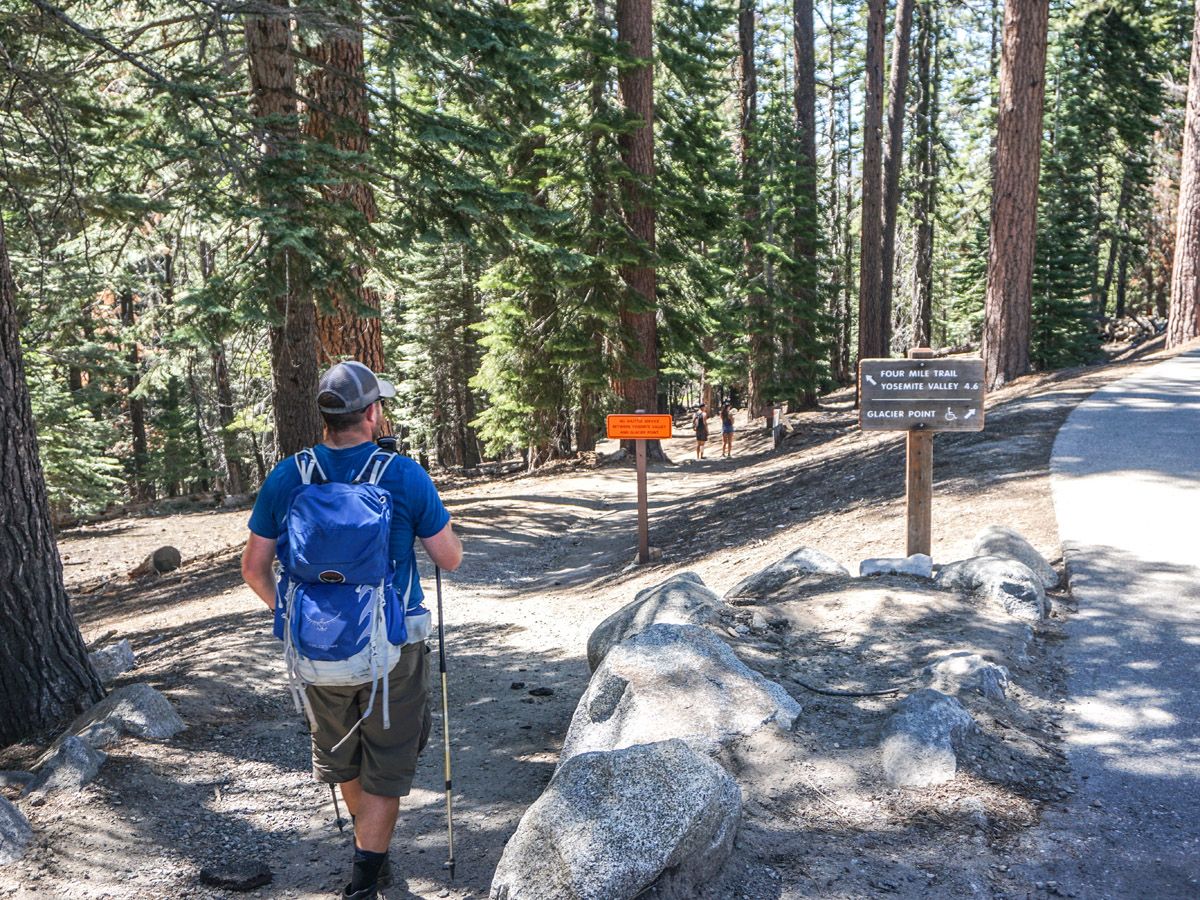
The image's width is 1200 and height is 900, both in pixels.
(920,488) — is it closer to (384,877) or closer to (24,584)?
(384,877)

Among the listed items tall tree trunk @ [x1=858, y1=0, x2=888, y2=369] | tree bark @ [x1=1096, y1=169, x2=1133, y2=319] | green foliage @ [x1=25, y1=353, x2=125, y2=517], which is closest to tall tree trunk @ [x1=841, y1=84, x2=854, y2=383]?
tree bark @ [x1=1096, y1=169, x2=1133, y2=319]

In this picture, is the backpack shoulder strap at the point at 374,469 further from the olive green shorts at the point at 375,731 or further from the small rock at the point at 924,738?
the small rock at the point at 924,738

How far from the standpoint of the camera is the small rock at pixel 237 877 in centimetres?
380

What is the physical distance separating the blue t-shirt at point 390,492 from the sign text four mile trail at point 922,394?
4.08 meters

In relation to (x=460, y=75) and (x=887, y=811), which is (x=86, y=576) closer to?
(x=460, y=75)

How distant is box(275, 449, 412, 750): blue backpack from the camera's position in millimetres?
3131

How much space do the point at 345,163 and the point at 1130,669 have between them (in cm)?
700

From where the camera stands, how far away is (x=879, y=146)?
83.4 feet

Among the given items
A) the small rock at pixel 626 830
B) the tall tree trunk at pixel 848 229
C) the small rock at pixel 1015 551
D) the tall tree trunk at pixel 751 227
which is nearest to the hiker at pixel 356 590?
the small rock at pixel 626 830

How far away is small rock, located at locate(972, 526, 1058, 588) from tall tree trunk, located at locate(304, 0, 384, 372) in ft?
18.0

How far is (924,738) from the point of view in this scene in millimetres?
4016

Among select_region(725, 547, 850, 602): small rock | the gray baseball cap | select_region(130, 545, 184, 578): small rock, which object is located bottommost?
select_region(130, 545, 184, 578): small rock

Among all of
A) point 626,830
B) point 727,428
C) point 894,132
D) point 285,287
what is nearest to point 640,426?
point 285,287

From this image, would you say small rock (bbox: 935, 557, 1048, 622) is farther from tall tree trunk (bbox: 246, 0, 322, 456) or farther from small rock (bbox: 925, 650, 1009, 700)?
tall tree trunk (bbox: 246, 0, 322, 456)
